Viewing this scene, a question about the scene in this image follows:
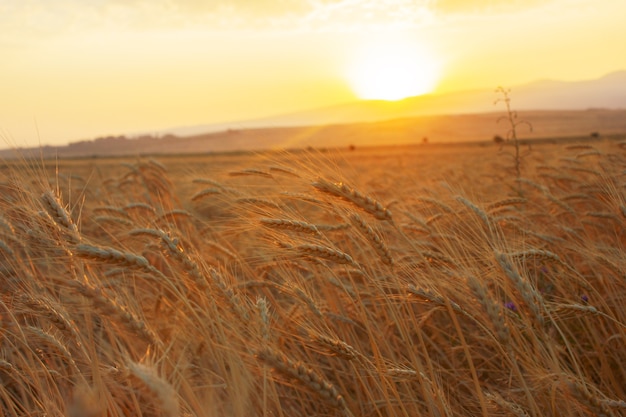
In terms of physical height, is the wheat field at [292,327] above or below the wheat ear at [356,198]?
below

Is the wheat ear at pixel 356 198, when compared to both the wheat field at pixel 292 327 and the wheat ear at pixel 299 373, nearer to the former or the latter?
the wheat field at pixel 292 327

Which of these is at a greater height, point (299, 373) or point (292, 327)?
point (299, 373)

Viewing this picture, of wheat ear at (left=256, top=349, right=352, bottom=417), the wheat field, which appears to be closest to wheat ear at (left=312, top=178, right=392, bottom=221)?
the wheat field

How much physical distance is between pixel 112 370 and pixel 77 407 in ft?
2.71

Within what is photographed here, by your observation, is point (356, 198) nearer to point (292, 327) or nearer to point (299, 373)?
point (292, 327)

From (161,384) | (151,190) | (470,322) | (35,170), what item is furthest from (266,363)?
(151,190)

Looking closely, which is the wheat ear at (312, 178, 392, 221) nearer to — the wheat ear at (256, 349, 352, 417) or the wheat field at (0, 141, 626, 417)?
the wheat field at (0, 141, 626, 417)

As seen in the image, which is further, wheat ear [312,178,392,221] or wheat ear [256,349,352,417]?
wheat ear [312,178,392,221]

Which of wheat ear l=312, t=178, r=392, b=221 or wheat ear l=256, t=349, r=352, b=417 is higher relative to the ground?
wheat ear l=312, t=178, r=392, b=221

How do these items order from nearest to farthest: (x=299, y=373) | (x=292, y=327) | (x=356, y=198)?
(x=299, y=373) < (x=356, y=198) < (x=292, y=327)

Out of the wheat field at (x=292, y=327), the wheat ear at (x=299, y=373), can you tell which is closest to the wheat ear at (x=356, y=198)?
the wheat field at (x=292, y=327)

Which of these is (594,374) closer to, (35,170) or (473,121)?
(35,170)

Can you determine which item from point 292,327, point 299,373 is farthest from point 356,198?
point 299,373

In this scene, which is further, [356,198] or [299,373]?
[356,198]
